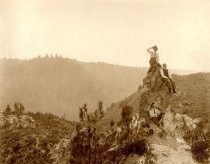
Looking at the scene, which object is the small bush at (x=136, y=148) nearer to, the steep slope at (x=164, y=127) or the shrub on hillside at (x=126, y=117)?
the steep slope at (x=164, y=127)

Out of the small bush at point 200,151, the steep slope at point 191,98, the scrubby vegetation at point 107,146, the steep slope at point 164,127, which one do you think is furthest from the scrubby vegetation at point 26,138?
the small bush at point 200,151

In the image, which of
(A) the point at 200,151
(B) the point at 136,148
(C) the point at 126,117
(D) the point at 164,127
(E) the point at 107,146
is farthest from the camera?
(C) the point at 126,117

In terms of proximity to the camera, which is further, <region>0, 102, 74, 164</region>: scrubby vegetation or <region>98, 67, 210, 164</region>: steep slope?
<region>0, 102, 74, 164</region>: scrubby vegetation

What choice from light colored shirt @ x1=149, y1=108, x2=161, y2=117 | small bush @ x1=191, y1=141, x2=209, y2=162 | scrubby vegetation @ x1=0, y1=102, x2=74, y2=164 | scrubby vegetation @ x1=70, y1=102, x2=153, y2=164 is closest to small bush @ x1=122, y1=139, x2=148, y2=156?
scrubby vegetation @ x1=70, y1=102, x2=153, y2=164

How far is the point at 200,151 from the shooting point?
168 feet

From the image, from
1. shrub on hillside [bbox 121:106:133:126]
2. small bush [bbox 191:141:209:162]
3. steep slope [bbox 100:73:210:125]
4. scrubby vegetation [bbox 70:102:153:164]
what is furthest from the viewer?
steep slope [bbox 100:73:210:125]

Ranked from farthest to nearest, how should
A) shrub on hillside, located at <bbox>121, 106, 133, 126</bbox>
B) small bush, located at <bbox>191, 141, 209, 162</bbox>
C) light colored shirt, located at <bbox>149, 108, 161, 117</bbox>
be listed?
1. shrub on hillside, located at <bbox>121, 106, 133, 126</bbox>
2. light colored shirt, located at <bbox>149, 108, 161, 117</bbox>
3. small bush, located at <bbox>191, 141, 209, 162</bbox>

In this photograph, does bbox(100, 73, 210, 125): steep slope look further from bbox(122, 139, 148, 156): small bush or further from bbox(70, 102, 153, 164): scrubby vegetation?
bbox(122, 139, 148, 156): small bush

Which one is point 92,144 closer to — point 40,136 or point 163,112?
point 163,112

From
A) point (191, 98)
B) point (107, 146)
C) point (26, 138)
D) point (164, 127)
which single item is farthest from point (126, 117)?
point (26, 138)

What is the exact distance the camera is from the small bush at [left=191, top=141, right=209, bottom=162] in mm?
50719

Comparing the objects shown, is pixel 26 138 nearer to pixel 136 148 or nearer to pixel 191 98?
pixel 136 148

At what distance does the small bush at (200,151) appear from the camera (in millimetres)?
50719

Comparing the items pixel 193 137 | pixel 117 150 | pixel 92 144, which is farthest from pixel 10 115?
pixel 193 137
